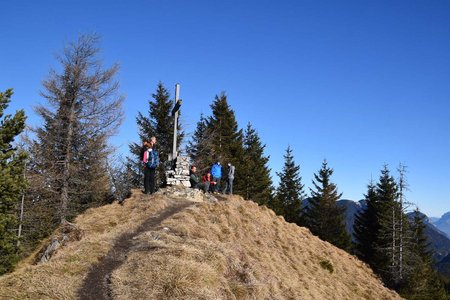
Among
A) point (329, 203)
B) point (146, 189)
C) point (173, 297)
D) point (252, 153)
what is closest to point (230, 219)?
point (146, 189)

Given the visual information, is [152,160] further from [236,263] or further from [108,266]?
[236,263]

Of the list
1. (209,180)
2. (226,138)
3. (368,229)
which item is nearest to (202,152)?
(226,138)

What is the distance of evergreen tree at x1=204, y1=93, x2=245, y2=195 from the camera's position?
1444 inches

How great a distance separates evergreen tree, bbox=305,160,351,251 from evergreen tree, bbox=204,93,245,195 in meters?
12.1

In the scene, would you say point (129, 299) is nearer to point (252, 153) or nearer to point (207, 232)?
point (207, 232)

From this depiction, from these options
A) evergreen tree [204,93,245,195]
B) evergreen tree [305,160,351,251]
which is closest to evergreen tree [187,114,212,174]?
evergreen tree [204,93,245,195]

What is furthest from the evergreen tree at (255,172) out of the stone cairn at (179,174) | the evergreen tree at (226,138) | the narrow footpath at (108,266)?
the narrow footpath at (108,266)

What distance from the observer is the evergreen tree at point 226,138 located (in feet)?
120

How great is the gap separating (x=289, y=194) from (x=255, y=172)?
12521 mm

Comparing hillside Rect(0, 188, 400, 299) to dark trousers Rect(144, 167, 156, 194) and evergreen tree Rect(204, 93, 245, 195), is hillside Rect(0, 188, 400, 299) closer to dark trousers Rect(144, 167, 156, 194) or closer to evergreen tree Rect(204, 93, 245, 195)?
dark trousers Rect(144, 167, 156, 194)

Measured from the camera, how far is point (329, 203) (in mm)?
45812

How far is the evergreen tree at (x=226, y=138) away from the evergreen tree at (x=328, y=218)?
12.1 meters

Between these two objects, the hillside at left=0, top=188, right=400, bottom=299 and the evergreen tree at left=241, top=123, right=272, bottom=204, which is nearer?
the hillside at left=0, top=188, right=400, bottom=299

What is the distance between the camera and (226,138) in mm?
38688
